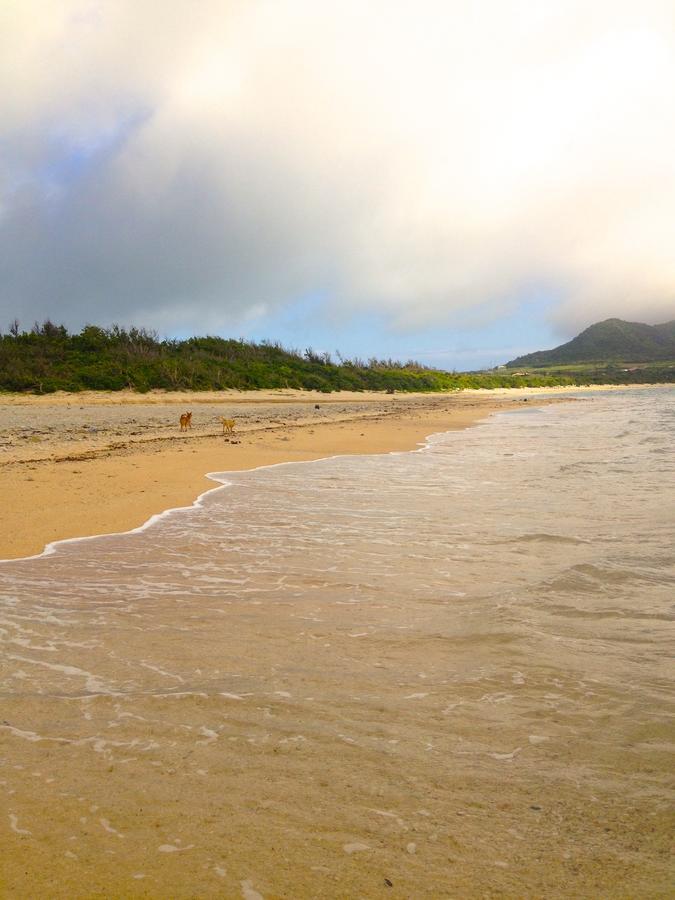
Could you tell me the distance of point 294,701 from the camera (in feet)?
8.92

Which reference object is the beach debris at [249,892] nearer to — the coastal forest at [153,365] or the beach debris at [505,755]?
the beach debris at [505,755]

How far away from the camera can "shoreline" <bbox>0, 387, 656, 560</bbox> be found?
6.85 metres

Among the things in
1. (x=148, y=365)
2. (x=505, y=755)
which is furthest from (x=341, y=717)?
(x=148, y=365)

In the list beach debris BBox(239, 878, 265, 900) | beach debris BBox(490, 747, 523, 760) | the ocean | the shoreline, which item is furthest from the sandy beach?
beach debris BBox(490, 747, 523, 760)

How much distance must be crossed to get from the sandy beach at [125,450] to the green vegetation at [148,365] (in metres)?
2.30

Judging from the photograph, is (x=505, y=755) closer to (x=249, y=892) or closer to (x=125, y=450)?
(x=249, y=892)

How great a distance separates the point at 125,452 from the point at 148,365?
24.0m

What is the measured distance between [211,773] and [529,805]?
1.11m

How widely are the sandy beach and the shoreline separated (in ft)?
0.05

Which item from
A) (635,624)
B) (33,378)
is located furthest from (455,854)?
(33,378)

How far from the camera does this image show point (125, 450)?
12.8 metres

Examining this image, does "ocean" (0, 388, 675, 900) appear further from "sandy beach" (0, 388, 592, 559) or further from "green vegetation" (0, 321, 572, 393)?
"green vegetation" (0, 321, 572, 393)

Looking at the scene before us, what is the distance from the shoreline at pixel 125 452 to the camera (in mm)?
6848

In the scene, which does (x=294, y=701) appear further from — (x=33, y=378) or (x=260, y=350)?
(x=260, y=350)
